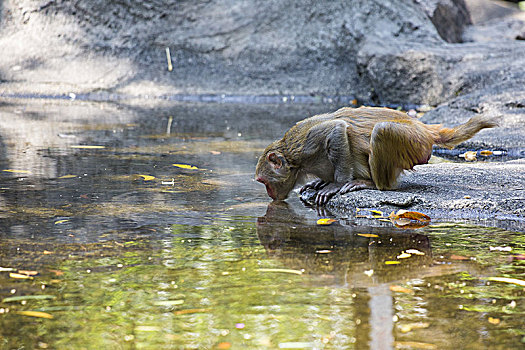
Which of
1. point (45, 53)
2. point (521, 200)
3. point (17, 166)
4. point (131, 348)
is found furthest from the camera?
point (45, 53)

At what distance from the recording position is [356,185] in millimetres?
5363

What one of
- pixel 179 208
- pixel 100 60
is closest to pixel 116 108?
pixel 100 60

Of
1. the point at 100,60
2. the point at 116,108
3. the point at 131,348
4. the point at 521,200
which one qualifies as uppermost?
the point at 100,60

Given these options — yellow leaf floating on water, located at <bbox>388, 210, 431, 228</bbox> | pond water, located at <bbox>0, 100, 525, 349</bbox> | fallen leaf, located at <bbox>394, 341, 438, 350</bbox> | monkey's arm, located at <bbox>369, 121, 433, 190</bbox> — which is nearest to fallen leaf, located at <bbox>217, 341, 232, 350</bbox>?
pond water, located at <bbox>0, 100, 525, 349</bbox>

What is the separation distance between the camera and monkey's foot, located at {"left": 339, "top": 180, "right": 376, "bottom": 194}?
5.34 metres

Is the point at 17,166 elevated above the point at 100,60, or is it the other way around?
the point at 100,60

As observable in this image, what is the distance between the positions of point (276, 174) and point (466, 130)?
4.96 feet

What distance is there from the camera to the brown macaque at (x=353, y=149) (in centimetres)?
516

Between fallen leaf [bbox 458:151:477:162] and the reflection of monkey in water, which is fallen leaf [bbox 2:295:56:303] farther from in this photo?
fallen leaf [bbox 458:151:477:162]

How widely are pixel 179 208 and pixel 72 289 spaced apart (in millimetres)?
1848

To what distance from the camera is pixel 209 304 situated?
3.13 m

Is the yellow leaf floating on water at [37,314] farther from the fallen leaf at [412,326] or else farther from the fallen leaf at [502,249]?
the fallen leaf at [502,249]

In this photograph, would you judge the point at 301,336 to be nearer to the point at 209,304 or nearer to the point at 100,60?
the point at 209,304

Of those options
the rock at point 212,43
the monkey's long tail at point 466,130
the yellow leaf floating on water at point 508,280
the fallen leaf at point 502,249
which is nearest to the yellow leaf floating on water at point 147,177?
the monkey's long tail at point 466,130
